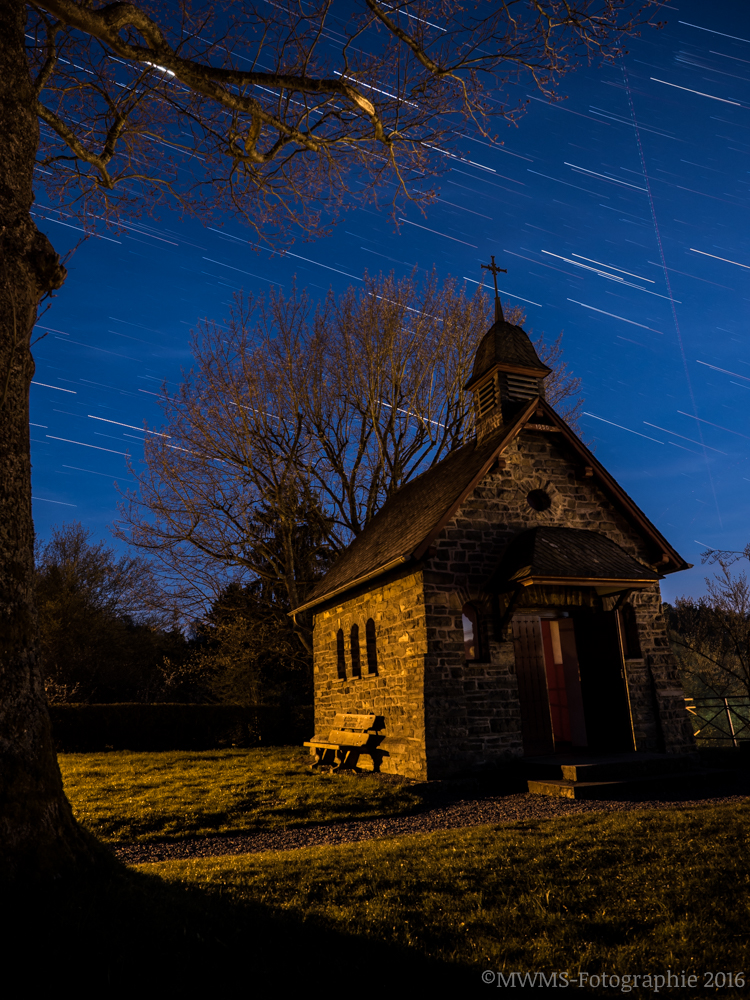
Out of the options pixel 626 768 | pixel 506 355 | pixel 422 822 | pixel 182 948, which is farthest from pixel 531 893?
pixel 506 355

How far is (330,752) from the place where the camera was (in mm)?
14484

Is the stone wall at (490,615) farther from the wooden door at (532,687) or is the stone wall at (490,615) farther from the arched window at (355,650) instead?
the arched window at (355,650)

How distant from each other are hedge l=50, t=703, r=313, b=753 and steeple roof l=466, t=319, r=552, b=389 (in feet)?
43.1

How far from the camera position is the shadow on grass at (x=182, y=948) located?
3.24m

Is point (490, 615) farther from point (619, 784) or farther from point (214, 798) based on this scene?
point (214, 798)

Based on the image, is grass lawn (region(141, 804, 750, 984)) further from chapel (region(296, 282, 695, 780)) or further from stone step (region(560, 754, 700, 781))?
chapel (region(296, 282, 695, 780))

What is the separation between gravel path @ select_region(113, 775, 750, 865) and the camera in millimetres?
7438

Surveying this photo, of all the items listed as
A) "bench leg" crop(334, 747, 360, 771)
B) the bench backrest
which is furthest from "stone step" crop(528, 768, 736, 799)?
"bench leg" crop(334, 747, 360, 771)

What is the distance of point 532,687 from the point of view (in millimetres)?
14391

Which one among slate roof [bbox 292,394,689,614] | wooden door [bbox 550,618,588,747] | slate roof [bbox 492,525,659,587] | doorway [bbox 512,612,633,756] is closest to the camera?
slate roof [bbox 492,525,659,587]

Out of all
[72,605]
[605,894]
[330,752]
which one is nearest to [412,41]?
[605,894]

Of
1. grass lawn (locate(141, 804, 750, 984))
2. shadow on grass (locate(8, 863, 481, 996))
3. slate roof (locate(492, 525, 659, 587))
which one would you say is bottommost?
grass lawn (locate(141, 804, 750, 984))

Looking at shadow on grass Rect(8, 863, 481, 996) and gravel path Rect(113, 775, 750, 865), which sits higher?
shadow on grass Rect(8, 863, 481, 996)

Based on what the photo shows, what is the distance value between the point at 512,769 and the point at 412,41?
11.1 m
